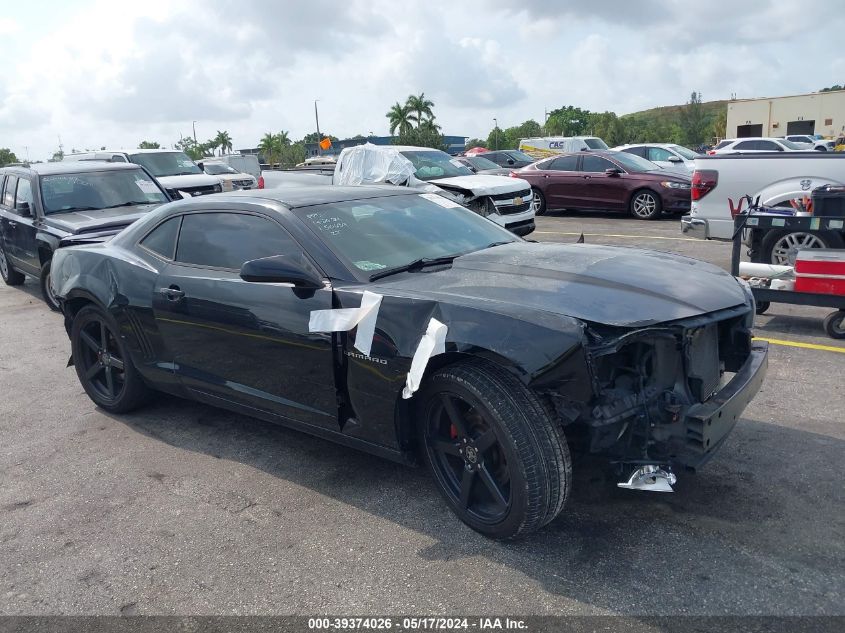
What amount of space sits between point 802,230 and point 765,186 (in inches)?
77.3

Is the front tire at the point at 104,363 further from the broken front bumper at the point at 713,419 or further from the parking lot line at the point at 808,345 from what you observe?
the parking lot line at the point at 808,345

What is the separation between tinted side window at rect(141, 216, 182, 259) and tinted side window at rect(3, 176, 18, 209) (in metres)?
6.00

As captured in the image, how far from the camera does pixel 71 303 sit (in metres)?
5.40

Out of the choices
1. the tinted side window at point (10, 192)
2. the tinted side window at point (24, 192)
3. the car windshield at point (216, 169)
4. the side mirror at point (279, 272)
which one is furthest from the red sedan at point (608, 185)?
the side mirror at point (279, 272)

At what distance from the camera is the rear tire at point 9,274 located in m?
10.6

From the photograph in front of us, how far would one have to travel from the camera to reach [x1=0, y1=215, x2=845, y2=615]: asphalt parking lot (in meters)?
2.96

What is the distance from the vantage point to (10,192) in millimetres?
9867

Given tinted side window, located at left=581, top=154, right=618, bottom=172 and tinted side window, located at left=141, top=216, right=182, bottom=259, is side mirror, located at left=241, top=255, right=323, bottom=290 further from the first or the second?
tinted side window, located at left=581, top=154, right=618, bottom=172

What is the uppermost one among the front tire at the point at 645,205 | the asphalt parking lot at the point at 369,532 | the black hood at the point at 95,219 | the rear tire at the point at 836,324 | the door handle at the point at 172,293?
the black hood at the point at 95,219

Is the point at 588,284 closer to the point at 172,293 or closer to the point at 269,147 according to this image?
the point at 172,293

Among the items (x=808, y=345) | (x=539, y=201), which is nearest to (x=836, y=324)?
(x=808, y=345)

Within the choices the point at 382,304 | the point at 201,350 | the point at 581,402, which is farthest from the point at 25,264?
the point at 581,402

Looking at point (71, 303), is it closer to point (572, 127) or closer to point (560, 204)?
point (560, 204)

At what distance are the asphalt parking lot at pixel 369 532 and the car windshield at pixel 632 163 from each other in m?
11.1
